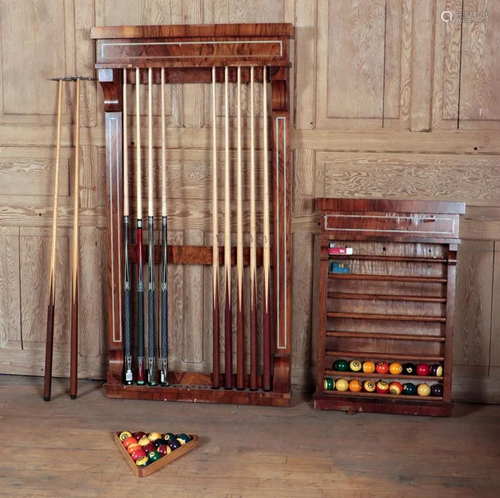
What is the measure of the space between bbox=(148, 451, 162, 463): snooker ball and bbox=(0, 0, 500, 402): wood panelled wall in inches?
39.1

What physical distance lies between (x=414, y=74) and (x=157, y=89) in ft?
4.36

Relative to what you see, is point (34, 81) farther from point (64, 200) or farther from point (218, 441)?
point (218, 441)

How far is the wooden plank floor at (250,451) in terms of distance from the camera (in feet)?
9.77

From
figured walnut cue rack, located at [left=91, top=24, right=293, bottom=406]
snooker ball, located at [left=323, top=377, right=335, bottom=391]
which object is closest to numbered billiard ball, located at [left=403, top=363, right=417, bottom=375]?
snooker ball, located at [left=323, top=377, right=335, bottom=391]

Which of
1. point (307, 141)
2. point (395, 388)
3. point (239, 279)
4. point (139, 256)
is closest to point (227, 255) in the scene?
point (239, 279)

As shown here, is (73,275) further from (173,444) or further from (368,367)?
(368,367)

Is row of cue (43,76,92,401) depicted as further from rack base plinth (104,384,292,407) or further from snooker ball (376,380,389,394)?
snooker ball (376,380,389,394)

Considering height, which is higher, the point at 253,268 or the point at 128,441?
the point at 253,268

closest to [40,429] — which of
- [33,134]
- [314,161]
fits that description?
[33,134]

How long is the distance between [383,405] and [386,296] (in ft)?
1.77

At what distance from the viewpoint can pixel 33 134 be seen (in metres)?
4.09

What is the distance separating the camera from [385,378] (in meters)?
3.79

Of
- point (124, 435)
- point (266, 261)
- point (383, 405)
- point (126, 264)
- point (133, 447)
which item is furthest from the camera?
point (126, 264)

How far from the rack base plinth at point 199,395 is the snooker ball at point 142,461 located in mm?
777
